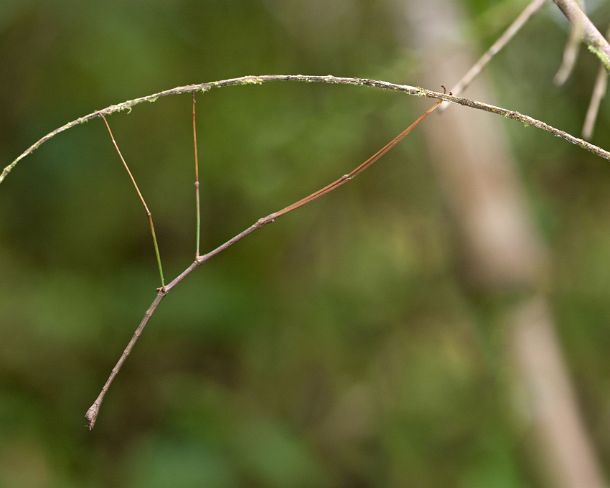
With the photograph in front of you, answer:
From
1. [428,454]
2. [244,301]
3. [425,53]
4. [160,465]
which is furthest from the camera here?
[428,454]

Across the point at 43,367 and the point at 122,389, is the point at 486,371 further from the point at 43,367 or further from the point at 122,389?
the point at 43,367

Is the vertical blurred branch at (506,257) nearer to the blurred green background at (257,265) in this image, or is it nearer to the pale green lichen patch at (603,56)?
the blurred green background at (257,265)

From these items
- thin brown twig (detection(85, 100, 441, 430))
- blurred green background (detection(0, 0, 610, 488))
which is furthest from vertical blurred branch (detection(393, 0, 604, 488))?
thin brown twig (detection(85, 100, 441, 430))

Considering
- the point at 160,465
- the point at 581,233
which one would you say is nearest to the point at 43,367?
the point at 160,465

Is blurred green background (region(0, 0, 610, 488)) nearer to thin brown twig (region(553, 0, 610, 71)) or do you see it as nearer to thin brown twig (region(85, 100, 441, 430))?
thin brown twig (region(85, 100, 441, 430))

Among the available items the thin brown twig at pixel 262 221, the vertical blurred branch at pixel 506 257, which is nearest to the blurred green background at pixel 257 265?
the vertical blurred branch at pixel 506 257

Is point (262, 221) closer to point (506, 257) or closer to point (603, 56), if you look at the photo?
point (603, 56)
